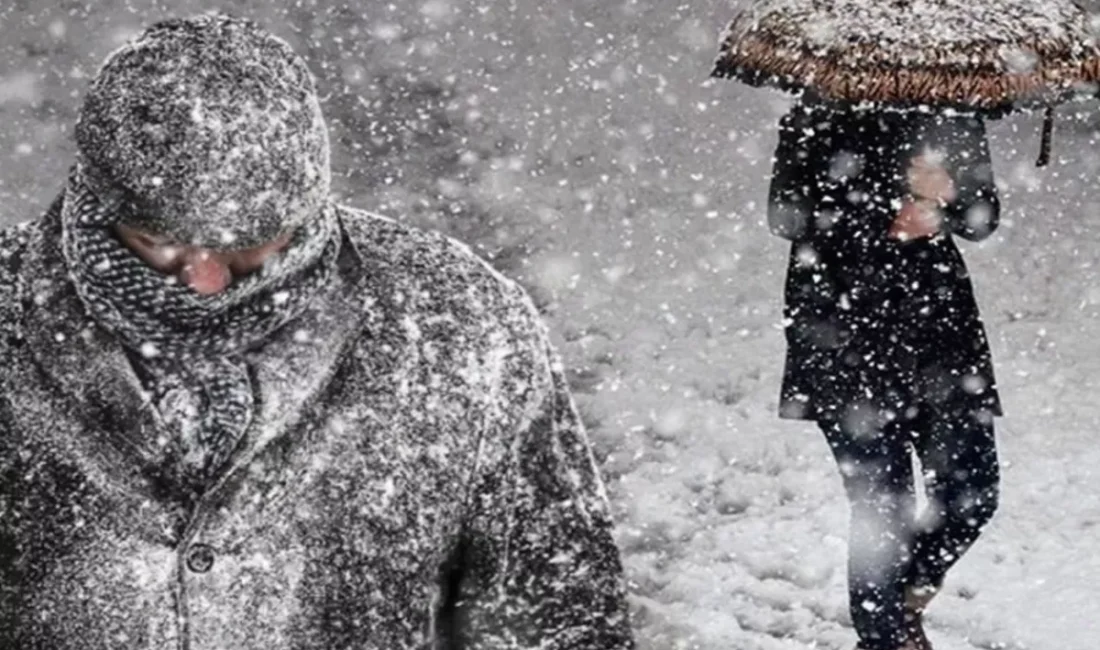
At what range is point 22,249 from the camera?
2.25 m

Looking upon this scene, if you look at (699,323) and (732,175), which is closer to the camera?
(699,323)

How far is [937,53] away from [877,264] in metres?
0.56

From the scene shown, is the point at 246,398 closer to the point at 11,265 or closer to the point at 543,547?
the point at 11,265

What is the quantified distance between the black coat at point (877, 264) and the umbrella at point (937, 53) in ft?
0.48

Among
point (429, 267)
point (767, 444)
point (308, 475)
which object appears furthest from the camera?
point (767, 444)

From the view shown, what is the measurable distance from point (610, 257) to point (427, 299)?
663cm

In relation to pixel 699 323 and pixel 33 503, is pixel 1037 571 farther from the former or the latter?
pixel 33 503

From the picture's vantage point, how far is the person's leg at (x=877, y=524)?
5555 millimetres

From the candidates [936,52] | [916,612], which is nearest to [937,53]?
[936,52]

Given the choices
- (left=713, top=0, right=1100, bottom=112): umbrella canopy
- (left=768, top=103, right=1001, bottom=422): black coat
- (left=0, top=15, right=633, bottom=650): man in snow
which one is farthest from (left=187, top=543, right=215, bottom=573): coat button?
(left=768, top=103, right=1001, bottom=422): black coat

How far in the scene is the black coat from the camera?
5305mm

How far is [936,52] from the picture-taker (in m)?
5.09

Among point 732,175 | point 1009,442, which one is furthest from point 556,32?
point 1009,442

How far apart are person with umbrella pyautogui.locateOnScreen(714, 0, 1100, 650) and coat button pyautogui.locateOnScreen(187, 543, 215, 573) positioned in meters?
3.17
